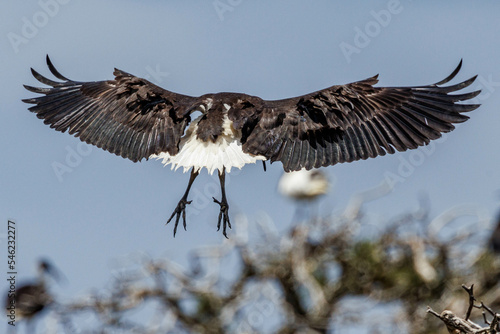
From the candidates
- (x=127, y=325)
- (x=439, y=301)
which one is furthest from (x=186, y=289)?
(x=439, y=301)

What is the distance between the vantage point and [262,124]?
22.5 feet

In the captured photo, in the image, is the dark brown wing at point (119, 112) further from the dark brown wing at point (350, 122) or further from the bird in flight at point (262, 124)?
the dark brown wing at point (350, 122)

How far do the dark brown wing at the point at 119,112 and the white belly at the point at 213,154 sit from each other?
0.34 ft

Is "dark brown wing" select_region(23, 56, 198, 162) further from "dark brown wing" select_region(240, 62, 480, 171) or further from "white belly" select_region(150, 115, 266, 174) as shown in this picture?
"dark brown wing" select_region(240, 62, 480, 171)

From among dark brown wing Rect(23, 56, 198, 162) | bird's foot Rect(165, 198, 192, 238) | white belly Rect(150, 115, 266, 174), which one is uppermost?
dark brown wing Rect(23, 56, 198, 162)

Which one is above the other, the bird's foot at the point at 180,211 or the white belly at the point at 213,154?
the white belly at the point at 213,154

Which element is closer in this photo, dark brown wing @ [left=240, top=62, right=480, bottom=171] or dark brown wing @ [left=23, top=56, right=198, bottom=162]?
dark brown wing @ [left=240, top=62, right=480, bottom=171]

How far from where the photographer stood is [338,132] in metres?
7.03

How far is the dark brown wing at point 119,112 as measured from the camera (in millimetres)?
7016

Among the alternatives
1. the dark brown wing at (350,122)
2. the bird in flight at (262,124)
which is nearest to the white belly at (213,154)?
the bird in flight at (262,124)

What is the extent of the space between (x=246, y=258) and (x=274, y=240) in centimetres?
50

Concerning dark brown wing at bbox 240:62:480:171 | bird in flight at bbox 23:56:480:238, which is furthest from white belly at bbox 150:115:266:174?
dark brown wing at bbox 240:62:480:171

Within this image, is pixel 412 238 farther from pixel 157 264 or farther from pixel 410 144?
pixel 410 144

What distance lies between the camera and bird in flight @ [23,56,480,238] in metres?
6.89
